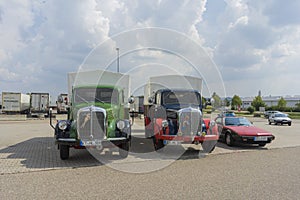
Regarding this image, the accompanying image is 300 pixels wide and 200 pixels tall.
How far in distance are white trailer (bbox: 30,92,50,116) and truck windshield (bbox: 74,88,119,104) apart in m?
27.3

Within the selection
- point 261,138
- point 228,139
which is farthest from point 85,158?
point 261,138

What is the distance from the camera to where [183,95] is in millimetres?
10000

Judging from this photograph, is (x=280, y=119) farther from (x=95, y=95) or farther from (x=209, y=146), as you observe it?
(x=95, y=95)

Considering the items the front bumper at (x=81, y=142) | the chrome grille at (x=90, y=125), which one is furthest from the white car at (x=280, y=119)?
the chrome grille at (x=90, y=125)

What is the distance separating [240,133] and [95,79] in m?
6.04

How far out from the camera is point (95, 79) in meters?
9.98

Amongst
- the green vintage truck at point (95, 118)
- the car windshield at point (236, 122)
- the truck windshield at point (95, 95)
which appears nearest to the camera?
the green vintage truck at point (95, 118)

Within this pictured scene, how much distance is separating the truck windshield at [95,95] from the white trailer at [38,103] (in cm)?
2731

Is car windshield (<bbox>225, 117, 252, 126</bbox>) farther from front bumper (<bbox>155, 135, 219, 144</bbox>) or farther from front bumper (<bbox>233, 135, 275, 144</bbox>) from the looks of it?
front bumper (<bbox>155, 135, 219, 144</bbox>)

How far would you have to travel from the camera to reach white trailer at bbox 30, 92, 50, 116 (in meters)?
33.4

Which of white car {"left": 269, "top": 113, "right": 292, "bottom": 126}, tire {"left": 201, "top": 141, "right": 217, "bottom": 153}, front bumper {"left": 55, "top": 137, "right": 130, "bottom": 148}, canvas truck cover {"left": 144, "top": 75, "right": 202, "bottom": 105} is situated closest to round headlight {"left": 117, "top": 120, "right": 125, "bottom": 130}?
front bumper {"left": 55, "top": 137, "right": 130, "bottom": 148}

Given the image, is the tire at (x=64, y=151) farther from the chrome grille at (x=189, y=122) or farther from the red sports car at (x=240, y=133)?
the red sports car at (x=240, y=133)

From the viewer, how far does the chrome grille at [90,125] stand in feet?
23.4

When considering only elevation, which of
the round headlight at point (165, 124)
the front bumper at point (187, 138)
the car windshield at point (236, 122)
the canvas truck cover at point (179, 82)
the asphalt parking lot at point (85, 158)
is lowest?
the asphalt parking lot at point (85, 158)
